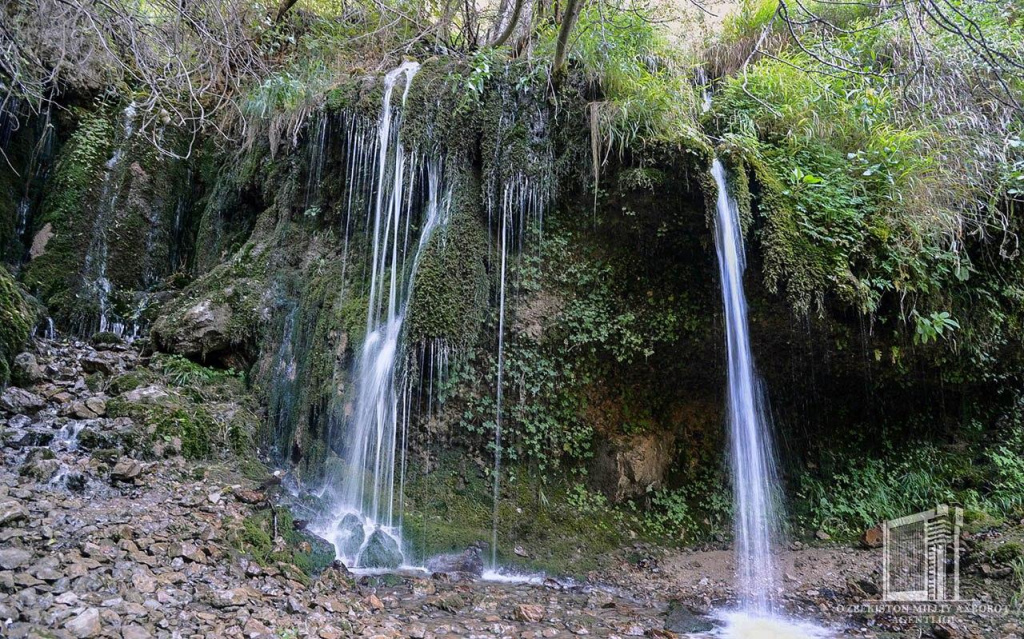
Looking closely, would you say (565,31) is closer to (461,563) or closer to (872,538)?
(461,563)

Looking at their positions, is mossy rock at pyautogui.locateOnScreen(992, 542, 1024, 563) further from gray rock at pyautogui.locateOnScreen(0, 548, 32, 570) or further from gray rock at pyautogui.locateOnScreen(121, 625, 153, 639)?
gray rock at pyautogui.locateOnScreen(0, 548, 32, 570)

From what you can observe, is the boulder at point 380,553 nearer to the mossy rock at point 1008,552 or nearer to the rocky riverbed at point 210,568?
the rocky riverbed at point 210,568

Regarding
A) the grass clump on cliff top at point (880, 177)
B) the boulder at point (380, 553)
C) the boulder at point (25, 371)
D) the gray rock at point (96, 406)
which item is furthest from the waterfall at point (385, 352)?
the grass clump on cliff top at point (880, 177)

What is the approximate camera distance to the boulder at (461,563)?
5285 mm

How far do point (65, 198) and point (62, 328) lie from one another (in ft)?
6.86

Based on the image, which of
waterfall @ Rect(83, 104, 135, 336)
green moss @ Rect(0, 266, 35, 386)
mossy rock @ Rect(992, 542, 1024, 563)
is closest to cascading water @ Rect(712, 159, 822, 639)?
mossy rock @ Rect(992, 542, 1024, 563)

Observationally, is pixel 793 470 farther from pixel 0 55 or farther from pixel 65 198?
pixel 65 198

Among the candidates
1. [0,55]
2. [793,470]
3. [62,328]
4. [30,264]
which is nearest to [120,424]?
[62,328]

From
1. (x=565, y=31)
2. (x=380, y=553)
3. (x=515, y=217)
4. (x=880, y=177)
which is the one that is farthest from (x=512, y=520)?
(x=880, y=177)

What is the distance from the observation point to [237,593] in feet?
11.2

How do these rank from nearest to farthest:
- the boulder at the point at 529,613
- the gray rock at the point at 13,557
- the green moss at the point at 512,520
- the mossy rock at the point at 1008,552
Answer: the gray rock at the point at 13,557
the boulder at the point at 529,613
the mossy rock at the point at 1008,552
the green moss at the point at 512,520

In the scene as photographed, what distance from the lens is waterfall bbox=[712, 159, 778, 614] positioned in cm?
575

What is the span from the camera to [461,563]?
5383 millimetres

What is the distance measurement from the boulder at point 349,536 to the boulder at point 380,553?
0.08 m
